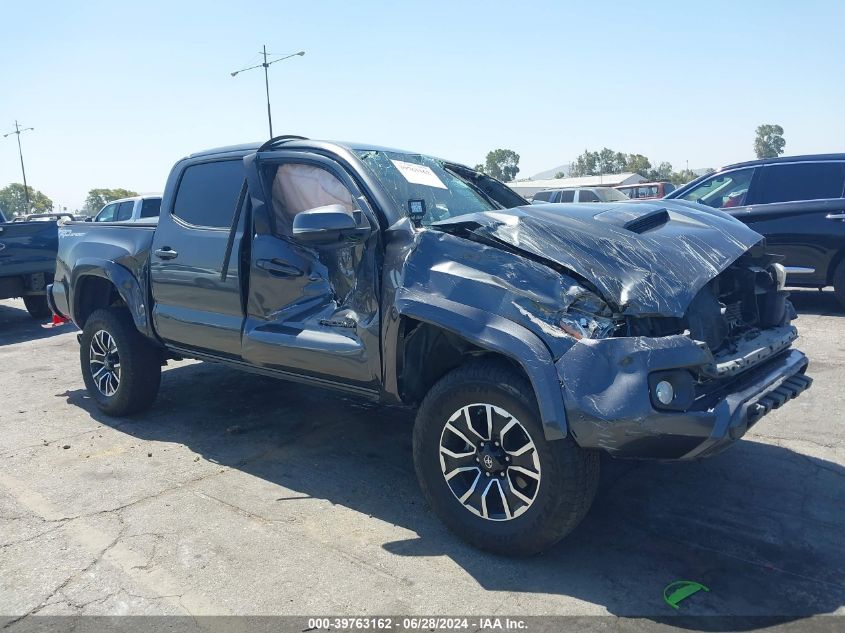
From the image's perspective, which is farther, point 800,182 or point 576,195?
point 576,195

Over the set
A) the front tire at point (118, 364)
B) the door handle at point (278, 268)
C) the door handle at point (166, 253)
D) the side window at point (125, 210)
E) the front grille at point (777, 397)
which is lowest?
the front tire at point (118, 364)

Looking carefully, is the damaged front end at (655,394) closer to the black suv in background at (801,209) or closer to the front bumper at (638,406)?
the front bumper at (638,406)

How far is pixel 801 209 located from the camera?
27.0 feet

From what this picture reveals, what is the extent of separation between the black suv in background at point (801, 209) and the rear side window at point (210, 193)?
21.0 feet

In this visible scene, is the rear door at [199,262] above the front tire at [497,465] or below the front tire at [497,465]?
above

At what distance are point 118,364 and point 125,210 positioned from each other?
33.7 feet

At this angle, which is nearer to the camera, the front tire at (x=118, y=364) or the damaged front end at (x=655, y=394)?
the damaged front end at (x=655, y=394)

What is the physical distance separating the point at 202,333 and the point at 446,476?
2209 mm

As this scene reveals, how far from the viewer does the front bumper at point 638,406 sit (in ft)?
9.20

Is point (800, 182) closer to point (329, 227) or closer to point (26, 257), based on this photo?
point (329, 227)

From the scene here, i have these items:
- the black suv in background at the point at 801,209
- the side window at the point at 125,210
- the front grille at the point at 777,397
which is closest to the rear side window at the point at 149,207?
the side window at the point at 125,210

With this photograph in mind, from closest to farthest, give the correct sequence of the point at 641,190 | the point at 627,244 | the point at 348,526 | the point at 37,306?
the point at 627,244
the point at 348,526
the point at 37,306
the point at 641,190

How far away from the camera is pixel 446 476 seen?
11.0ft

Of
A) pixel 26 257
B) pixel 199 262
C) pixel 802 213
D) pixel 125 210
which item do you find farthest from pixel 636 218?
pixel 125 210
